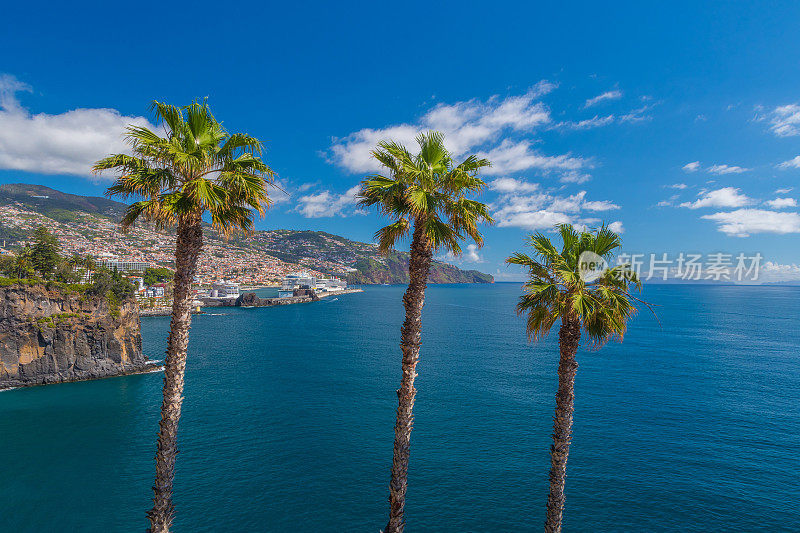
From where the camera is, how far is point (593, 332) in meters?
9.62

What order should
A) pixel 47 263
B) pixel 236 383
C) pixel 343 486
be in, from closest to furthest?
pixel 343 486 < pixel 236 383 < pixel 47 263

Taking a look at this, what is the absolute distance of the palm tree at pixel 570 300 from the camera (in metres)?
9.25

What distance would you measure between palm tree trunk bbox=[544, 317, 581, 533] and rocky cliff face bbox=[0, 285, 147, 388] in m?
49.2

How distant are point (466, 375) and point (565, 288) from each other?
37.4 m

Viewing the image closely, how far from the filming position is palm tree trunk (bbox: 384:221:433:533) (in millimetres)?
9242

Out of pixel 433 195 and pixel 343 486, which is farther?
pixel 343 486

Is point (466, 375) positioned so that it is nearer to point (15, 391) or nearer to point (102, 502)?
point (102, 502)

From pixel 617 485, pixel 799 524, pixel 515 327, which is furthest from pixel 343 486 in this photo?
pixel 515 327

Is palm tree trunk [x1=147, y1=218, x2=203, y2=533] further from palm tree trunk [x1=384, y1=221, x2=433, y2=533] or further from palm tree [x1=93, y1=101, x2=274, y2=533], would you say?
palm tree trunk [x1=384, y1=221, x2=433, y2=533]

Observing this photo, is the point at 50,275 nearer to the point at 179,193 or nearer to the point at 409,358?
the point at 179,193

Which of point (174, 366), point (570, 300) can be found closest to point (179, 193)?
point (174, 366)

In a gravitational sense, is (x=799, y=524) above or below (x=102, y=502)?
above

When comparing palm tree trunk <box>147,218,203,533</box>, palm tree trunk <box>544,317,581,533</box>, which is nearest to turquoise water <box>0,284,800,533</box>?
palm tree trunk <box>544,317,581,533</box>

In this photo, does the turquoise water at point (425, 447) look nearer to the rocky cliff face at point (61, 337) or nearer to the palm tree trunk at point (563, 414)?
the rocky cliff face at point (61, 337)
